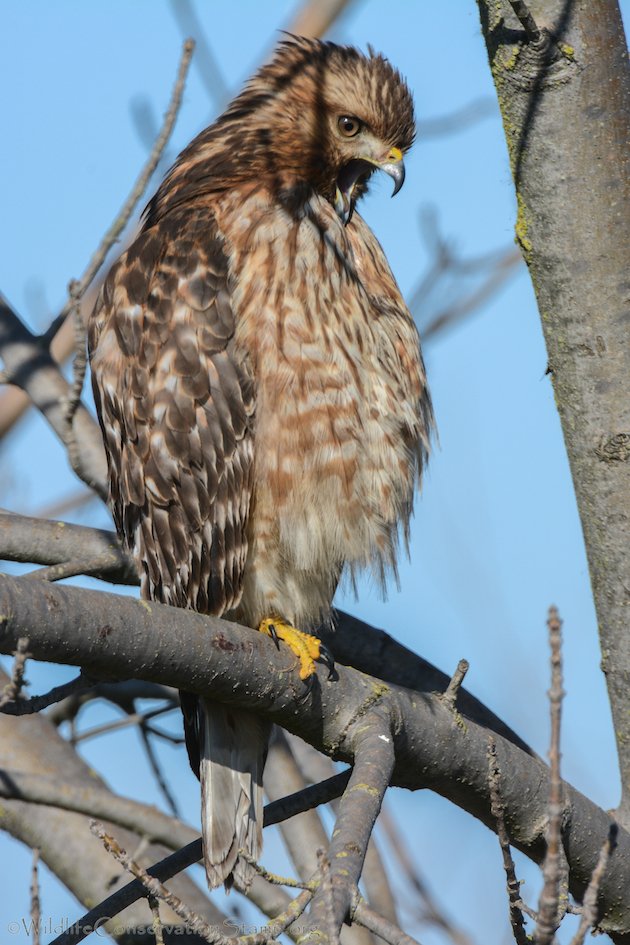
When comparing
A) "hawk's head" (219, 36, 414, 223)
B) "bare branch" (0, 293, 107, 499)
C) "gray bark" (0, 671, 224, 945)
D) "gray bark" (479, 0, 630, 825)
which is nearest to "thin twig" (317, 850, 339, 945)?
"gray bark" (479, 0, 630, 825)

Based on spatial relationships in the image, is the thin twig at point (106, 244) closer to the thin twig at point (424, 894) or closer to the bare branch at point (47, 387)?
the bare branch at point (47, 387)

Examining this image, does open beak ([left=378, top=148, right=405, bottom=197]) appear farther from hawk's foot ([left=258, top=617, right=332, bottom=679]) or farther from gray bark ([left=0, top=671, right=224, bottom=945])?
gray bark ([left=0, top=671, right=224, bottom=945])

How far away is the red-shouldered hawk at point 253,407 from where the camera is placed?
3311mm

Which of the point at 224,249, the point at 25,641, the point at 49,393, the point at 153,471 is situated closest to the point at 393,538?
the point at 153,471

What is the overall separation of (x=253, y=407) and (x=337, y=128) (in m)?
1.04

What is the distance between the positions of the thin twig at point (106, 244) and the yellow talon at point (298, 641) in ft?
2.78

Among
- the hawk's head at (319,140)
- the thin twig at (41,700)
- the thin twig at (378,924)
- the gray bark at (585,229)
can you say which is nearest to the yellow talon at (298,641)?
the thin twig at (41,700)

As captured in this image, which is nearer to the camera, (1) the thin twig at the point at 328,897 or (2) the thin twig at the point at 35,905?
(1) the thin twig at the point at 328,897

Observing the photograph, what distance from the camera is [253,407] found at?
3311 mm

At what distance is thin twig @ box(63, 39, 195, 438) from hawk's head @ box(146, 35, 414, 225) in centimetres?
12

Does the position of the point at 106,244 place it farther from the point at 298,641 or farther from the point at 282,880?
the point at 282,880

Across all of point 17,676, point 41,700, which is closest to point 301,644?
point 41,700

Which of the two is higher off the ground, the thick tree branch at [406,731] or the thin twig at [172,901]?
the thick tree branch at [406,731]

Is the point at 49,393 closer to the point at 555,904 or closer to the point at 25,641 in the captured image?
the point at 25,641
